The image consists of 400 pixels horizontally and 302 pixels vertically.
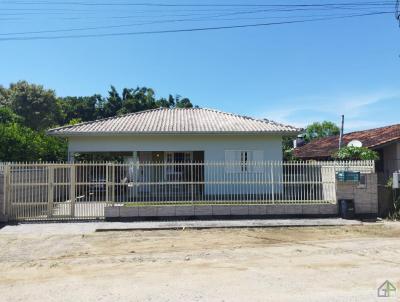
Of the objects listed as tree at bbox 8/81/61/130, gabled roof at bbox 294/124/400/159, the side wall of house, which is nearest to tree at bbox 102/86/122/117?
tree at bbox 8/81/61/130

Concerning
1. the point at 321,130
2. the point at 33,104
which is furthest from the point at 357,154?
the point at 321,130

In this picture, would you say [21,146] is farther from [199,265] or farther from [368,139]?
[368,139]

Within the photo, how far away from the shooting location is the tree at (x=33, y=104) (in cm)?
4429

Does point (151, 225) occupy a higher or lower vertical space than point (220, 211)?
lower

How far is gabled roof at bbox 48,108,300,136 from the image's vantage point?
18.1 m

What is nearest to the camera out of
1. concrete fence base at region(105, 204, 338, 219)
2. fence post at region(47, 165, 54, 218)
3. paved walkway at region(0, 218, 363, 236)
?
paved walkway at region(0, 218, 363, 236)

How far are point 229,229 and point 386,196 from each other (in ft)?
20.4

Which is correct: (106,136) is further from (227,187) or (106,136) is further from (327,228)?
(327,228)

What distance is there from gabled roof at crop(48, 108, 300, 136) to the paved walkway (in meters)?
5.94

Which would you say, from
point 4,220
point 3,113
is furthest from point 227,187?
point 3,113

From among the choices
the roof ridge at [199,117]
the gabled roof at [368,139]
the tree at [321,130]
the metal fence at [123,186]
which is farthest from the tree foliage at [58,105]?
the tree at [321,130]

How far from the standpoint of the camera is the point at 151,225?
40.9 ft

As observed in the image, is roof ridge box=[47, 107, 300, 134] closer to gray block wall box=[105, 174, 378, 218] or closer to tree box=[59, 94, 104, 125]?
gray block wall box=[105, 174, 378, 218]

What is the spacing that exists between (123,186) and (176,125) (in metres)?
6.56
